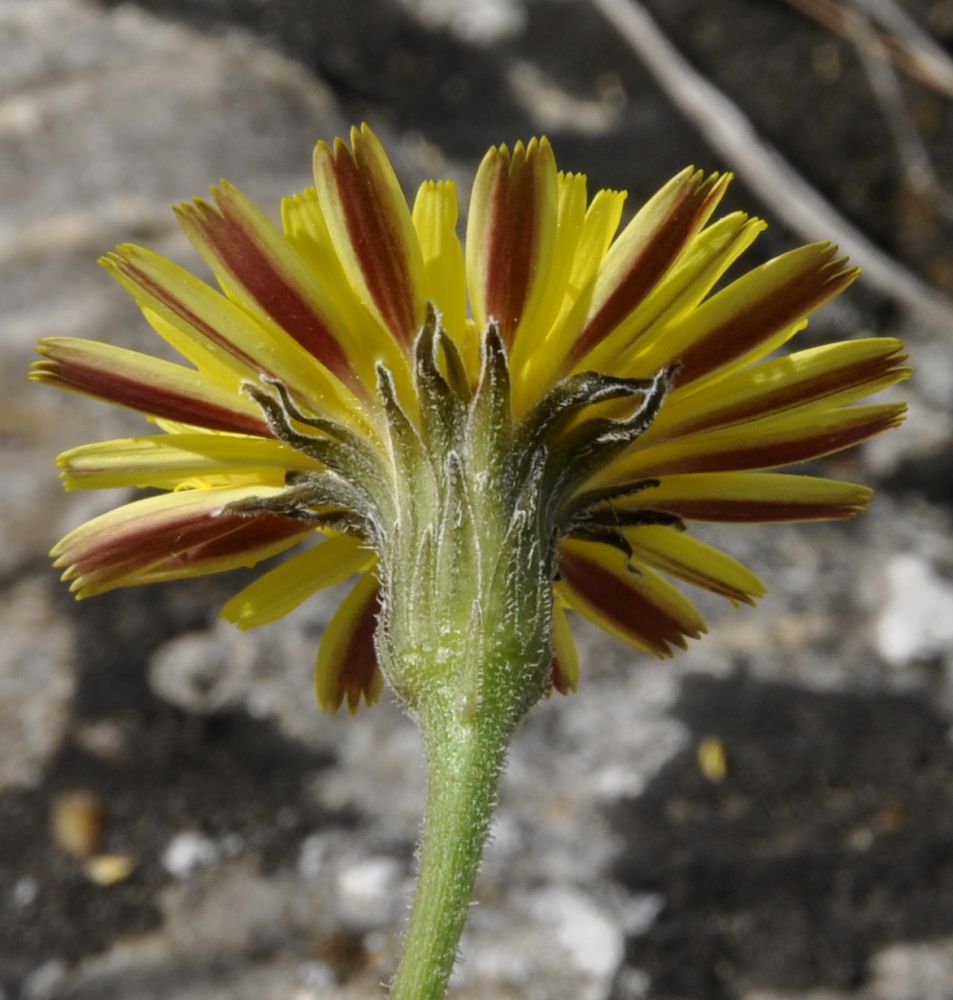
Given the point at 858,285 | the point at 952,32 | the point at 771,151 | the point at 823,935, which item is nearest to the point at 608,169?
the point at 771,151

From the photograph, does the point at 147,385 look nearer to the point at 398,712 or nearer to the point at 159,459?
the point at 159,459

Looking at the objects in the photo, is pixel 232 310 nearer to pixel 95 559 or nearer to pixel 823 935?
pixel 95 559

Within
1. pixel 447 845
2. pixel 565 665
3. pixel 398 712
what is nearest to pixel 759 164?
pixel 398 712

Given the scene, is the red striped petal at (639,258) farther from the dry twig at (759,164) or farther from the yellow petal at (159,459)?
the dry twig at (759,164)

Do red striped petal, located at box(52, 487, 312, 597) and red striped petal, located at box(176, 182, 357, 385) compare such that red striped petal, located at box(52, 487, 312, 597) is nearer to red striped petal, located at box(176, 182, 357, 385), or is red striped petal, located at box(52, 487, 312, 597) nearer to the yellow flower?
the yellow flower

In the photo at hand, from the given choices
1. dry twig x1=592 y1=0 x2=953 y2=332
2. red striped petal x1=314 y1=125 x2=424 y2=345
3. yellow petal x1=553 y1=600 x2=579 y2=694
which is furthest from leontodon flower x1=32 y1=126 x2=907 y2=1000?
dry twig x1=592 y1=0 x2=953 y2=332
